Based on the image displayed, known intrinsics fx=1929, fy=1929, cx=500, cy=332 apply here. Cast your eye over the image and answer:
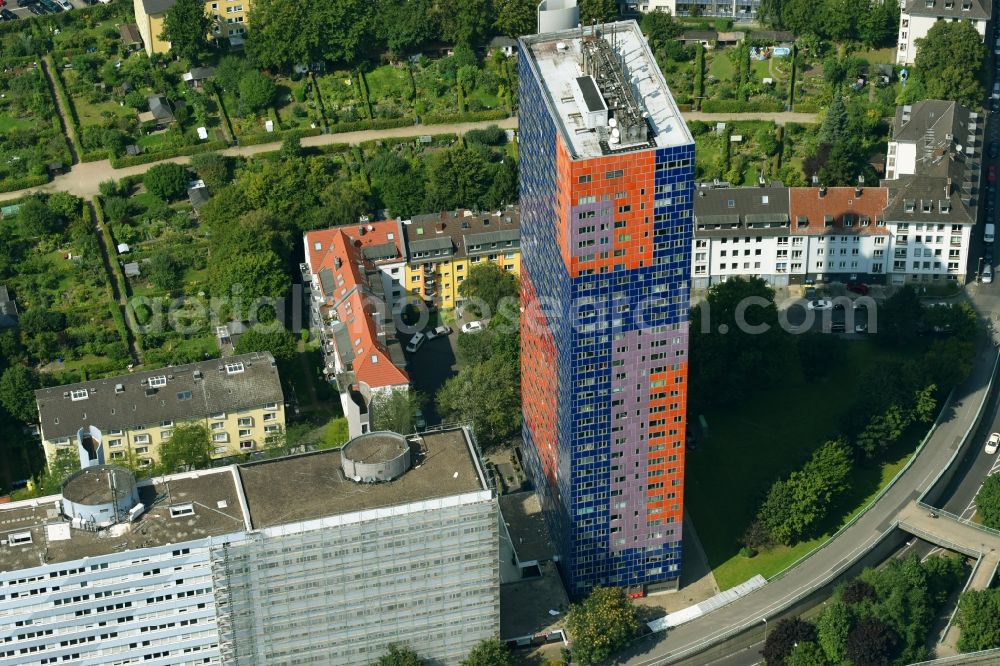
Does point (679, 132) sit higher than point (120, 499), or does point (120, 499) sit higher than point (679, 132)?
point (679, 132)

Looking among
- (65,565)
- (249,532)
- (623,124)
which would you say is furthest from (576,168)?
(65,565)

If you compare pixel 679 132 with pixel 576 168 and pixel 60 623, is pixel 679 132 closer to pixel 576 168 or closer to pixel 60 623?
pixel 576 168

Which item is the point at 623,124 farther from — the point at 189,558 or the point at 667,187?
the point at 189,558

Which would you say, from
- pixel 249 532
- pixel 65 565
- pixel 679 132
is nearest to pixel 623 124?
pixel 679 132

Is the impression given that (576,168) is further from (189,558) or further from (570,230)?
(189,558)

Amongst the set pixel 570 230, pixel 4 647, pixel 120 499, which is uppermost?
pixel 570 230

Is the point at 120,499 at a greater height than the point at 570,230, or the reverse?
the point at 570,230

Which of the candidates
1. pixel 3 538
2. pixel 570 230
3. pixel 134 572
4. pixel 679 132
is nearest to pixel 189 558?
pixel 134 572

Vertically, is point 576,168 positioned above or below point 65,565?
above
